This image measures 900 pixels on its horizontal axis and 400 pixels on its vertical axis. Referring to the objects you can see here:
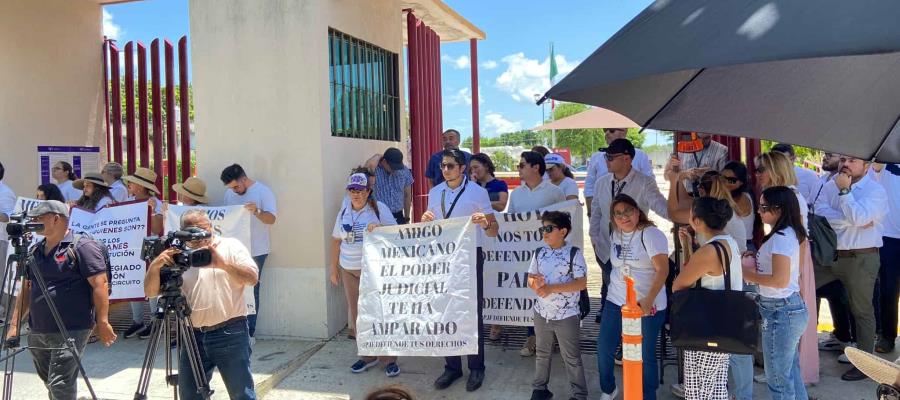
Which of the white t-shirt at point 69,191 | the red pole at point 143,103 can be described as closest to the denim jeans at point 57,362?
the white t-shirt at point 69,191

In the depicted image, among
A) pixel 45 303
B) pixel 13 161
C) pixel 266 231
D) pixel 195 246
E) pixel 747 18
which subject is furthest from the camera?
pixel 13 161

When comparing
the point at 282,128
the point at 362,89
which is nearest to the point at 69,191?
the point at 282,128

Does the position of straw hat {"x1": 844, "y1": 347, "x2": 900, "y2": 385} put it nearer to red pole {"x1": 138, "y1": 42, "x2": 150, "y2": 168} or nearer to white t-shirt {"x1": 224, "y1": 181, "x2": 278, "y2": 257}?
white t-shirt {"x1": 224, "y1": 181, "x2": 278, "y2": 257}

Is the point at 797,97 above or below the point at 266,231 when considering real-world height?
above

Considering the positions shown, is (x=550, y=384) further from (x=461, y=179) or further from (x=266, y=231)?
(x=266, y=231)

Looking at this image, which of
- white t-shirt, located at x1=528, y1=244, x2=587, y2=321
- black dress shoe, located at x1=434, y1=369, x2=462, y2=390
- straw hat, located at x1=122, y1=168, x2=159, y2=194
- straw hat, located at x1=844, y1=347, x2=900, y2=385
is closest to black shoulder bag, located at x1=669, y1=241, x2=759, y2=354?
white t-shirt, located at x1=528, y1=244, x2=587, y2=321

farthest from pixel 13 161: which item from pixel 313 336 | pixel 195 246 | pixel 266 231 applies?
pixel 195 246

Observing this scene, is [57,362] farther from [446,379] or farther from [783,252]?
[783,252]

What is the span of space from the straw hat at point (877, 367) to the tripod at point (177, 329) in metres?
3.18

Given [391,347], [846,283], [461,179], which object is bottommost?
[391,347]

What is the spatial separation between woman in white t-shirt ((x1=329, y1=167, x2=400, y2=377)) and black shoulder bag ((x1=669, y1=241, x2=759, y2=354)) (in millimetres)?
2675

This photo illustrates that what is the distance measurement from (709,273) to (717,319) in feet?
0.85

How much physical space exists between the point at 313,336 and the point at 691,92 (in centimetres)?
443

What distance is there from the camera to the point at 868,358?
2.05 meters
